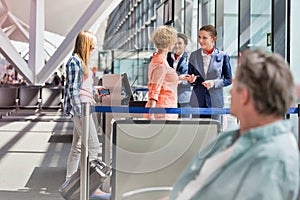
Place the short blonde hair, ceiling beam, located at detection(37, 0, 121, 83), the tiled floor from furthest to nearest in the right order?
1. ceiling beam, located at detection(37, 0, 121, 83)
2. the tiled floor
3. the short blonde hair

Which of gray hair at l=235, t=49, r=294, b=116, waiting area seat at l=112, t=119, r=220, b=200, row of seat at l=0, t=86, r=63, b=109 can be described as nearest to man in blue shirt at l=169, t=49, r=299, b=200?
gray hair at l=235, t=49, r=294, b=116

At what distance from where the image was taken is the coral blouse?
4.41 metres

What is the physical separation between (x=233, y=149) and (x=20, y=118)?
48.0 ft

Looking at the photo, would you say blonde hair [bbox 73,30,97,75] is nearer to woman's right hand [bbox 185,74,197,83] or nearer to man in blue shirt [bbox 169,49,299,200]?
woman's right hand [bbox 185,74,197,83]

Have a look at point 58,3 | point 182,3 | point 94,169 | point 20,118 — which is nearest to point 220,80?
point 94,169

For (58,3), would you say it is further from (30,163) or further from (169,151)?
(169,151)

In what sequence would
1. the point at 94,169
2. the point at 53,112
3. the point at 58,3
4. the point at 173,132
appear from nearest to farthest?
the point at 173,132 → the point at 94,169 → the point at 53,112 → the point at 58,3

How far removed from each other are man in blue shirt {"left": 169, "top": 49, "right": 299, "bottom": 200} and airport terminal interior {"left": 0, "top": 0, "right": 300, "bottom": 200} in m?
0.18

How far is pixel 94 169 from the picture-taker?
402 centimetres

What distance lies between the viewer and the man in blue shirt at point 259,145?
1.59 meters

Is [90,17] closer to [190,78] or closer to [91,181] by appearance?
[190,78]

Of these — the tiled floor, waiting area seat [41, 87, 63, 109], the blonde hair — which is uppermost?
the blonde hair

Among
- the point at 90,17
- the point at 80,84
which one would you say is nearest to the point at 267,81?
the point at 80,84

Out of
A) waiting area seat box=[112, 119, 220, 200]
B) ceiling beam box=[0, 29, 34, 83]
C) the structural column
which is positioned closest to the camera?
waiting area seat box=[112, 119, 220, 200]
